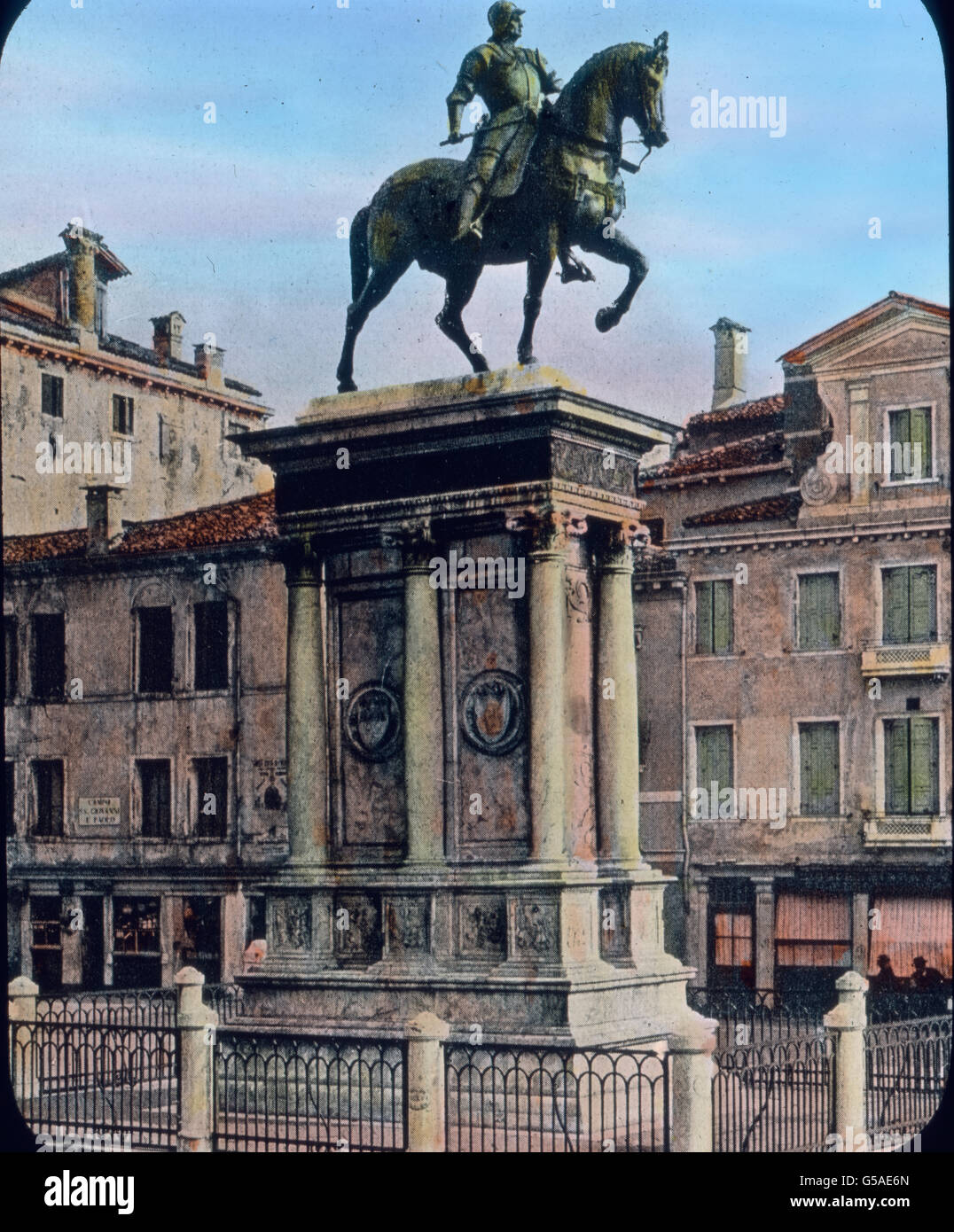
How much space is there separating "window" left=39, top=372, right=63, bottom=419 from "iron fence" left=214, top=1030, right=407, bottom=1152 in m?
4.87

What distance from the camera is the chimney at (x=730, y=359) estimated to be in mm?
18031

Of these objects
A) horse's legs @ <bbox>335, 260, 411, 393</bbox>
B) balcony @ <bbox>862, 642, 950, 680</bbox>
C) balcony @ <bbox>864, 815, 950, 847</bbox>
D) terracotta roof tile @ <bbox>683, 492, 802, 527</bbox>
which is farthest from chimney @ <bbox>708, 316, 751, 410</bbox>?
balcony @ <bbox>864, 815, 950, 847</bbox>

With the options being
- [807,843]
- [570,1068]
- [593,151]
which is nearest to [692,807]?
[807,843]

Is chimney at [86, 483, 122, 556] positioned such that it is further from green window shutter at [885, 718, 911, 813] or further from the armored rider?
green window shutter at [885, 718, 911, 813]

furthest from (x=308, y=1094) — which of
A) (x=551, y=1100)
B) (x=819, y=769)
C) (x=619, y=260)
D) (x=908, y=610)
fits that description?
(x=619, y=260)

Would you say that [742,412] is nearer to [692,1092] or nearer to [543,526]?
[543,526]

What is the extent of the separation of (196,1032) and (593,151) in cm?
664

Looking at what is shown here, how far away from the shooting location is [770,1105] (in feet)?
52.5

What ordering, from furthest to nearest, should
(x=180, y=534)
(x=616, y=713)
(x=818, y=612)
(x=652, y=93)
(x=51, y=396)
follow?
(x=180, y=534) → (x=51, y=396) → (x=818, y=612) → (x=616, y=713) → (x=652, y=93)

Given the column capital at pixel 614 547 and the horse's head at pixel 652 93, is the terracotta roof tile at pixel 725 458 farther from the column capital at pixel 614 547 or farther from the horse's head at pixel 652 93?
the horse's head at pixel 652 93

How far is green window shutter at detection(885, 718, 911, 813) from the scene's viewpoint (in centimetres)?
1856

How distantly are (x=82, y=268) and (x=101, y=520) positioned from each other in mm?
2565

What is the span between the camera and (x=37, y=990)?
18344 mm
